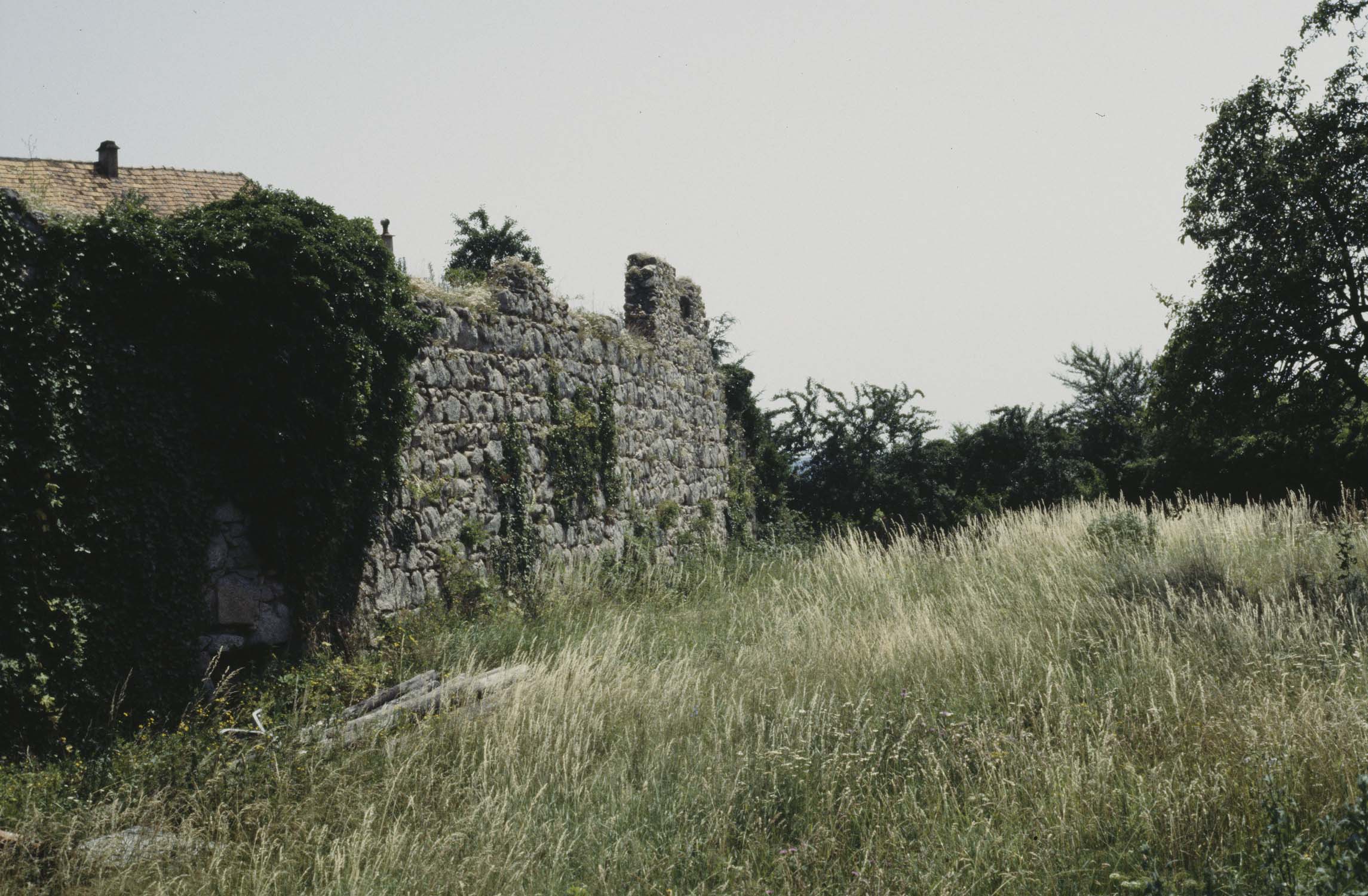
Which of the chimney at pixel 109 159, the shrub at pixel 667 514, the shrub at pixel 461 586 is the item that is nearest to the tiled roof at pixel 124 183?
the chimney at pixel 109 159

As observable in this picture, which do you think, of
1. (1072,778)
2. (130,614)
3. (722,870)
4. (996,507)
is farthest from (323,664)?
(996,507)

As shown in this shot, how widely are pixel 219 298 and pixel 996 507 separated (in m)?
13.1

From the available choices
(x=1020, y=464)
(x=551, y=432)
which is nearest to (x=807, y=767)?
(x=551, y=432)

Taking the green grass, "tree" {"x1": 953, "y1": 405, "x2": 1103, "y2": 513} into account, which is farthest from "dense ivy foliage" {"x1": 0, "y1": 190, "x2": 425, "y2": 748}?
"tree" {"x1": 953, "y1": 405, "x2": 1103, "y2": 513}

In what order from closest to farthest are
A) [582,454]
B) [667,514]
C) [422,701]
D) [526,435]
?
[422,701], [526,435], [582,454], [667,514]

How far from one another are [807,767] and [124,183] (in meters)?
19.9

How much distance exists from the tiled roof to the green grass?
14.8m

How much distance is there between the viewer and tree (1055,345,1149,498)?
16.5 metres

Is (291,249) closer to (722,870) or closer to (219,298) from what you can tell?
(219,298)

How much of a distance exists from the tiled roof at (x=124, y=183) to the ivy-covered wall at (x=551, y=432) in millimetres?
9798

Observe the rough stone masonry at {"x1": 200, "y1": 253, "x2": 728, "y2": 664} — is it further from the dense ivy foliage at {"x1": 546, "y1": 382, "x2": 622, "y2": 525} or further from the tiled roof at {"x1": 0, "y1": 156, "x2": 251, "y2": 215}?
the tiled roof at {"x1": 0, "y1": 156, "x2": 251, "y2": 215}

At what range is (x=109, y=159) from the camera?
61.8 ft

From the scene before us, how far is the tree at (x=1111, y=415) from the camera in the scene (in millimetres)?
16453

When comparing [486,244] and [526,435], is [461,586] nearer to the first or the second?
[526,435]
